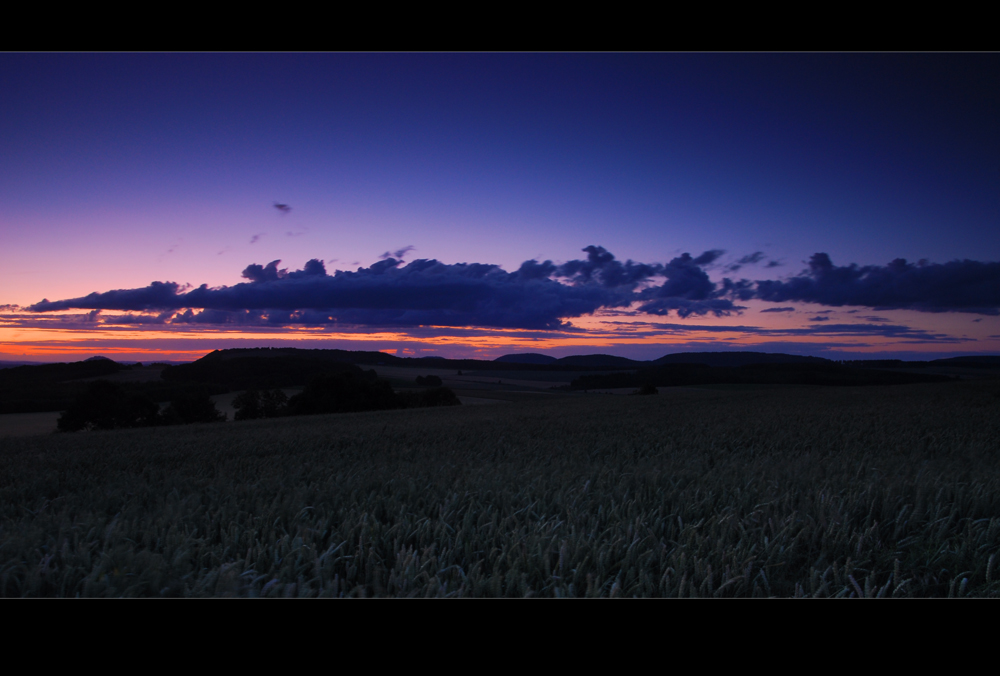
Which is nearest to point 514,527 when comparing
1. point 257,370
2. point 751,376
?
point 257,370

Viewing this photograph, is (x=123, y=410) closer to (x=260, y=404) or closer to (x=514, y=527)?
(x=260, y=404)

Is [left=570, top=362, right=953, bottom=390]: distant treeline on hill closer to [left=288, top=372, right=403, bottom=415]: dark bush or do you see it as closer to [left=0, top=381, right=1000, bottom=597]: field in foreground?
[left=288, top=372, right=403, bottom=415]: dark bush

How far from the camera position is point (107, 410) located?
68.3ft

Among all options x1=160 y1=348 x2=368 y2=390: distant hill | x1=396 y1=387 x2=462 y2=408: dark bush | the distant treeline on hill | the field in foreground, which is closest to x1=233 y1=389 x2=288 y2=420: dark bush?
x1=160 y1=348 x2=368 y2=390: distant hill

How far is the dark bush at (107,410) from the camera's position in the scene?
19844 mm

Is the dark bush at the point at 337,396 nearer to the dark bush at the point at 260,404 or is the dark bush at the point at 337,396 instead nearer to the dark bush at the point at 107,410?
the dark bush at the point at 260,404

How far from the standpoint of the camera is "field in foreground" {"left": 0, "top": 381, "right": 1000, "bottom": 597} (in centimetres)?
189

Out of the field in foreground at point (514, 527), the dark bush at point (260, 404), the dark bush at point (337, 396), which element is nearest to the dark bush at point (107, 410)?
the dark bush at point (260, 404)

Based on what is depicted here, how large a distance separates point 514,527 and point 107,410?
2651 centimetres

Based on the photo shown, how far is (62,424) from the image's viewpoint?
18766mm

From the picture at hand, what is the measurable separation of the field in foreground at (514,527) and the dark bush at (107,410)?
20.4m
